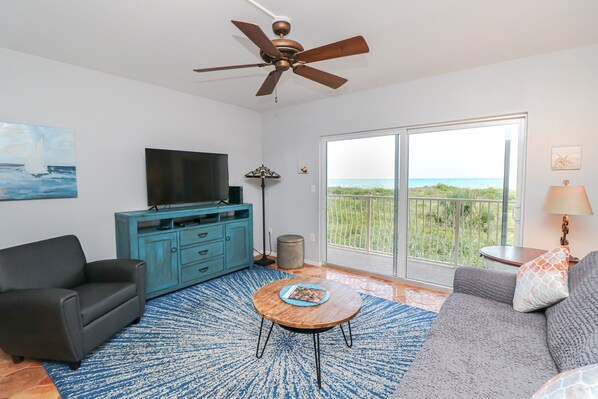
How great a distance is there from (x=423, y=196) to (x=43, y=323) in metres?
3.73

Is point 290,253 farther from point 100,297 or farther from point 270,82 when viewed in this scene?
point 270,82

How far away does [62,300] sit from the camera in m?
1.80

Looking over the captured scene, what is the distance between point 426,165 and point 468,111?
71 centimetres

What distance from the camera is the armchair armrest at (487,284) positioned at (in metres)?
1.94

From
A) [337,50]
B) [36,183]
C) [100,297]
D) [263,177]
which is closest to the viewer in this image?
[337,50]

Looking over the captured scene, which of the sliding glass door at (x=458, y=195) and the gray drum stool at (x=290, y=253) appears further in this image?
the gray drum stool at (x=290, y=253)

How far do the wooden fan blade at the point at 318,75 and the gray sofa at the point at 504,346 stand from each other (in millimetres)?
1784

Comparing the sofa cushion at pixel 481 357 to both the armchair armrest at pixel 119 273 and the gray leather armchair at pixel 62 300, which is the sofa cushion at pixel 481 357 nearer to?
the gray leather armchair at pixel 62 300

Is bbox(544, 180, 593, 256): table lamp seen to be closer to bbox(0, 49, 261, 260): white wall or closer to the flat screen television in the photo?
the flat screen television

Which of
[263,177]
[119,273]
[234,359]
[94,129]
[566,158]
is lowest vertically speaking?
A: [234,359]

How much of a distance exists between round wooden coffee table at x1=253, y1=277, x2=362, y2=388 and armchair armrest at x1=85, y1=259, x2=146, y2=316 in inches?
46.3

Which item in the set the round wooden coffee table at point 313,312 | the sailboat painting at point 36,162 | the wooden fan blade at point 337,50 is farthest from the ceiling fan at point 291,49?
the sailboat painting at point 36,162

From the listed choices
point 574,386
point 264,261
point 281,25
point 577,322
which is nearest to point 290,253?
point 264,261

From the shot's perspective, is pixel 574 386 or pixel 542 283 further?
pixel 542 283
